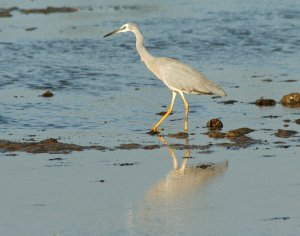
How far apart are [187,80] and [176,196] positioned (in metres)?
4.78

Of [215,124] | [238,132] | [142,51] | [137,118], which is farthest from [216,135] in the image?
[142,51]

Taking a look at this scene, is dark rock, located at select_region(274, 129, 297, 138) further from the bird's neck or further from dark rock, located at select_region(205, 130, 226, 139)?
the bird's neck

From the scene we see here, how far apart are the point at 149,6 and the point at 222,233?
25.8 m

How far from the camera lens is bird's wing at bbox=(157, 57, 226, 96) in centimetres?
1526

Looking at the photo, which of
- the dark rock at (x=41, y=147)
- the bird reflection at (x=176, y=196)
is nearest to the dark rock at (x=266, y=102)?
the bird reflection at (x=176, y=196)

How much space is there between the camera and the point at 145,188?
1107 centimetres

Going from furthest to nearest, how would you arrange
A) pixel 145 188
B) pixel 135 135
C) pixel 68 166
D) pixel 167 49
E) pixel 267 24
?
pixel 267 24 → pixel 167 49 → pixel 135 135 → pixel 68 166 → pixel 145 188

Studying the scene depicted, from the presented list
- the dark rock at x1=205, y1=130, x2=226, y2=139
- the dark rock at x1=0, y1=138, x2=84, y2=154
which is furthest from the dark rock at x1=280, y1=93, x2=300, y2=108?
the dark rock at x1=0, y1=138, x2=84, y2=154

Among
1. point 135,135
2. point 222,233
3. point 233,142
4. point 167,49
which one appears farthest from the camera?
point 167,49

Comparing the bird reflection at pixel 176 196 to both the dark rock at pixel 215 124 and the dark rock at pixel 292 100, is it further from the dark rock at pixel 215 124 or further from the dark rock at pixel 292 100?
the dark rock at pixel 292 100

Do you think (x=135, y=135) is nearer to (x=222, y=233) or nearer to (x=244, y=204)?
(x=244, y=204)

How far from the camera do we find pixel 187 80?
15266 mm

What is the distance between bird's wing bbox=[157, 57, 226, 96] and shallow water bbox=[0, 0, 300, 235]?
55cm

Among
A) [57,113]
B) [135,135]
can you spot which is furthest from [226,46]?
[135,135]
